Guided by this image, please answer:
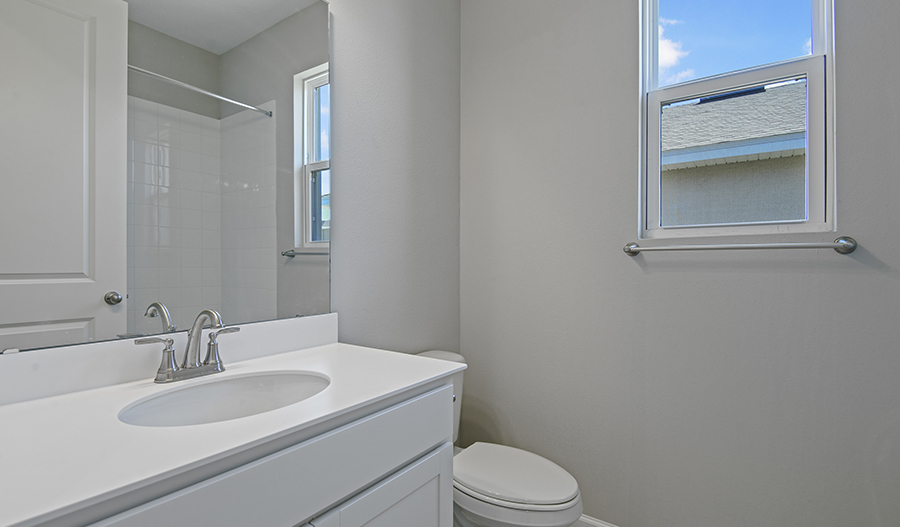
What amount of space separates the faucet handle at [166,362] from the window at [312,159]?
0.47 metres

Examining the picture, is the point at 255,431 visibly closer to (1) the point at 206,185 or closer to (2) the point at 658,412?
(1) the point at 206,185

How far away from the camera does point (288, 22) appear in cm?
135

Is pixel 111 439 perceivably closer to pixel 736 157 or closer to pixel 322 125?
pixel 322 125

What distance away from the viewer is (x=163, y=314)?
104 centimetres

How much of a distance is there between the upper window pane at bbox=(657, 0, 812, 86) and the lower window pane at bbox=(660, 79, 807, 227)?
102 millimetres

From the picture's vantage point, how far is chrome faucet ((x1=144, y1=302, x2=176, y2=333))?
102cm

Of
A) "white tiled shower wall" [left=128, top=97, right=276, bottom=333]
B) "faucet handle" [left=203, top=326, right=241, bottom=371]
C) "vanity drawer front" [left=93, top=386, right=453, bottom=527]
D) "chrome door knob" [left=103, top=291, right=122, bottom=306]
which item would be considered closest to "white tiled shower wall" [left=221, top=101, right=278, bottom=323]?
"white tiled shower wall" [left=128, top=97, right=276, bottom=333]

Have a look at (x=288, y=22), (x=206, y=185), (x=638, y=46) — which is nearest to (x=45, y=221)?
(x=206, y=185)

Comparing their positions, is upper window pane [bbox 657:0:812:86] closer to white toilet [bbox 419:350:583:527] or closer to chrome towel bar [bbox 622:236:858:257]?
chrome towel bar [bbox 622:236:858:257]

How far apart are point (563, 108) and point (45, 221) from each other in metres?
1.60

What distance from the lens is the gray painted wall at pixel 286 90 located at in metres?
1.23

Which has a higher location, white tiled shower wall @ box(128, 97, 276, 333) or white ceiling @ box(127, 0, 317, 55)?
white ceiling @ box(127, 0, 317, 55)

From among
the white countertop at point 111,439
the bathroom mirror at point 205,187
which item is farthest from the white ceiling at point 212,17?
the white countertop at point 111,439

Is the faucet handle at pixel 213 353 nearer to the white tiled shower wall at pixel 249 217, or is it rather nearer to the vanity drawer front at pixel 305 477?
the white tiled shower wall at pixel 249 217
